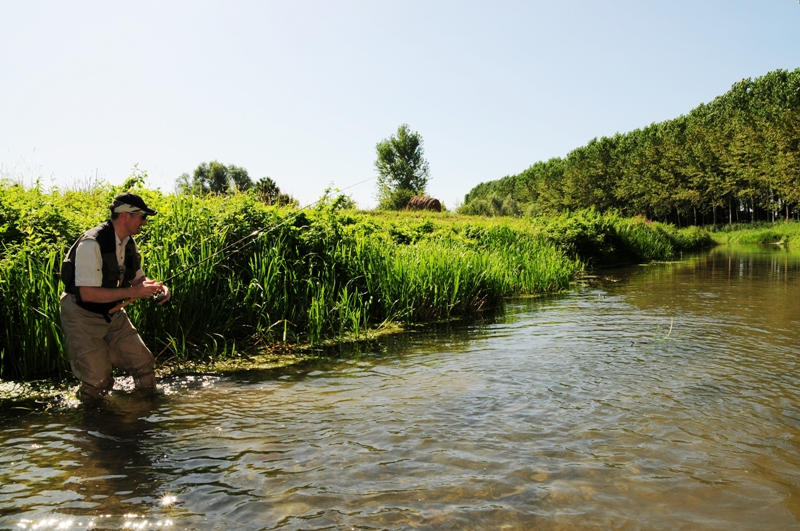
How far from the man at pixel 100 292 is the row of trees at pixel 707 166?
4701 cm

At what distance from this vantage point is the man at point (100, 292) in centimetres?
514

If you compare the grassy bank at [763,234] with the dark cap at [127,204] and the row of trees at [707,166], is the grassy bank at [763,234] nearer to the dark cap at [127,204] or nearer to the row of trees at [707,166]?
the row of trees at [707,166]

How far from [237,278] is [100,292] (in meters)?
2.81

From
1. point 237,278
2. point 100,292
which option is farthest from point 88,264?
point 237,278

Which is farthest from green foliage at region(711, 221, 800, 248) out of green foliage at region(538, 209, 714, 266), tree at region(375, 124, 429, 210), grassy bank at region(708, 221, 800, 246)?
→ tree at region(375, 124, 429, 210)

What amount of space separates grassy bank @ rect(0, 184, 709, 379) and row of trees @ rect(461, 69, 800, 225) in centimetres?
4187

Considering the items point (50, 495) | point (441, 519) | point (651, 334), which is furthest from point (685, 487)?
point (651, 334)

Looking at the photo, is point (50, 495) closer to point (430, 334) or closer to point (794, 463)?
point (794, 463)

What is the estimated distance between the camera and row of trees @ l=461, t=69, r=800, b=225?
46031 millimetres

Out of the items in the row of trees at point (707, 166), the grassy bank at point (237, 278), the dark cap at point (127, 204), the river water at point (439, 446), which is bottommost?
the river water at point (439, 446)

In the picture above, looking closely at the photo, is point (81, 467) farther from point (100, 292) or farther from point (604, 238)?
point (604, 238)

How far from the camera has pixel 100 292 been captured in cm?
513

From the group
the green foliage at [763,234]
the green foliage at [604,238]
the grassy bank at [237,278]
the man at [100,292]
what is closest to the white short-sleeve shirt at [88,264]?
the man at [100,292]

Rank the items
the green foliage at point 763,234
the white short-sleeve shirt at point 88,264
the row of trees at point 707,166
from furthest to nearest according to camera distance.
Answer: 1. the row of trees at point 707,166
2. the green foliage at point 763,234
3. the white short-sleeve shirt at point 88,264
